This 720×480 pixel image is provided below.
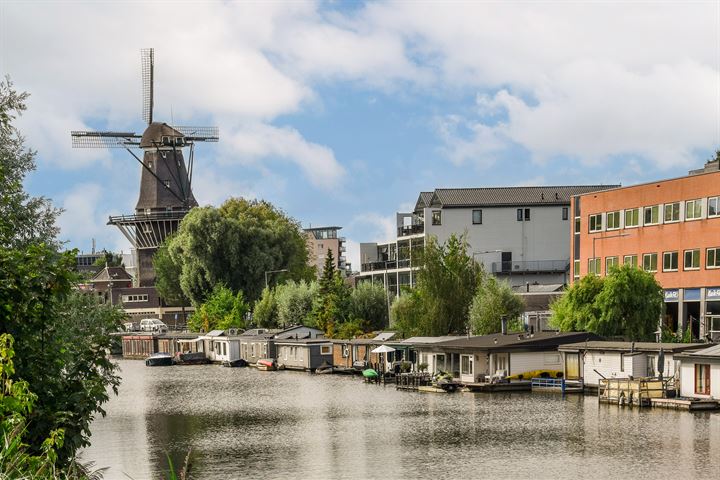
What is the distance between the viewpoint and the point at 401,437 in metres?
48.0

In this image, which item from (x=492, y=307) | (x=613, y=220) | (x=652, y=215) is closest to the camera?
(x=652, y=215)

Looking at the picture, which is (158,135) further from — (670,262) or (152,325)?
(670,262)

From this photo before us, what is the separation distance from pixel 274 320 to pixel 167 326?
3690 cm

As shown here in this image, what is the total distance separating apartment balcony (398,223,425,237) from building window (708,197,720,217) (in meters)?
48.8

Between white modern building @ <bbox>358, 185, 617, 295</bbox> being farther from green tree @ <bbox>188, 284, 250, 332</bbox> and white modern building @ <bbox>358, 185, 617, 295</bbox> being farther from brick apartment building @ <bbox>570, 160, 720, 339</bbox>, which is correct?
brick apartment building @ <bbox>570, 160, 720, 339</bbox>

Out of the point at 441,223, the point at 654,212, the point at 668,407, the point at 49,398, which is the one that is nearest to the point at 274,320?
the point at 441,223

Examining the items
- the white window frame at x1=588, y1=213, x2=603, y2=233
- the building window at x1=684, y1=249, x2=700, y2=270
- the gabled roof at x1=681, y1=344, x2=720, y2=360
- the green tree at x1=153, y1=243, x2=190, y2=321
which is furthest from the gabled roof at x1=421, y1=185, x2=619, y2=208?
the gabled roof at x1=681, y1=344, x2=720, y2=360

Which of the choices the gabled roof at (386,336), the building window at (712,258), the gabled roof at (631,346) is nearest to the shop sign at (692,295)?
the building window at (712,258)

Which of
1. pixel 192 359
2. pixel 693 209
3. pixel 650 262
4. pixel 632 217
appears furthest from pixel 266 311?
pixel 693 209

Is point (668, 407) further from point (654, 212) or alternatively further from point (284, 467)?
point (654, 212)

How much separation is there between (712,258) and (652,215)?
738 cm

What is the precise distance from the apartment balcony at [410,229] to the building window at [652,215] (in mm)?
41485

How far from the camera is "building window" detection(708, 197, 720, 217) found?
75.4 meters

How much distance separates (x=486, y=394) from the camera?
216ft
